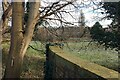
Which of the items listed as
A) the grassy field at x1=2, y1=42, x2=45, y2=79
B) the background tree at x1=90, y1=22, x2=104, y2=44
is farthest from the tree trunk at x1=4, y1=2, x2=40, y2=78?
the background tree at x1=90, y1=22, x2=104, y2=44

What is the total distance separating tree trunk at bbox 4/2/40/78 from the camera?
28.4 ft

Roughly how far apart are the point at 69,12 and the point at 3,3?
11.1 feet

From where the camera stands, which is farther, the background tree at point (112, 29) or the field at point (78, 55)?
the background tree at point (112, 29)

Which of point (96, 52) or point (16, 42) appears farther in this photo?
point (96, 52)

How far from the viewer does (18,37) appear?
8.71 m

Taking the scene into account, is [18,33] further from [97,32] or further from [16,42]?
[97,32]

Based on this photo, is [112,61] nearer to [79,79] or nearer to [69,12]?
[69,12]

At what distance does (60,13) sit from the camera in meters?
14.0

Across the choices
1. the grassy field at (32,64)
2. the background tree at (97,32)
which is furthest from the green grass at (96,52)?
the grassy field at (32,64)

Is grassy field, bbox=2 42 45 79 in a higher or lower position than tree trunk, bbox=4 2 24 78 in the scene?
lower

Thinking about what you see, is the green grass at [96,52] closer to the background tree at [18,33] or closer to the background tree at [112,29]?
the background tree at [112,29]

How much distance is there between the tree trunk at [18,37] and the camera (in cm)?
865

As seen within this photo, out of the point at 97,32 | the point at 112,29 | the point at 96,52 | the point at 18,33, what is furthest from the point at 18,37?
the point at 96,52

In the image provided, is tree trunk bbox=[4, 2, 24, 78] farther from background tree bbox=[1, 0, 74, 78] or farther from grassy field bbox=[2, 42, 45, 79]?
Result: grassy field bbox=[2, 42, 45, 79]
